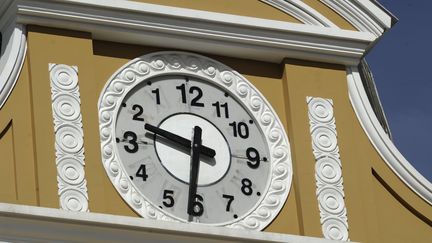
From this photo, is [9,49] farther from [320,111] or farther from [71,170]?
[320,111]

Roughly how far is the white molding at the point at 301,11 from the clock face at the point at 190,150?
93 centimetres

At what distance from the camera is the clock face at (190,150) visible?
23.8 m

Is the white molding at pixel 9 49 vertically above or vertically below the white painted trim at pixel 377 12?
below

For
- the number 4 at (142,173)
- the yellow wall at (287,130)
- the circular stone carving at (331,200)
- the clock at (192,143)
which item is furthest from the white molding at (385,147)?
the number 4 at (142,173)

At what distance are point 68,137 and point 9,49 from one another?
0.85m

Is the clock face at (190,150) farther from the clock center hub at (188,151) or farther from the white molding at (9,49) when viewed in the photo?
the white molding at (9,49)

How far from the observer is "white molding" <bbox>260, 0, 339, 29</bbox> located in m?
24.9

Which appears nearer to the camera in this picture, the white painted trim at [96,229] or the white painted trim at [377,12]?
the white painted trim at [96,229]

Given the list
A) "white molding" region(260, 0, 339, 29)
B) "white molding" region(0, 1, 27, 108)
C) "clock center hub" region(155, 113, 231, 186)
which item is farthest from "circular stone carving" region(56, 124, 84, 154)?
"white molding" region(260, 0, 339, 29)

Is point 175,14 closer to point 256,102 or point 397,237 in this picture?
point 256,102

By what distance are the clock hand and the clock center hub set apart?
0.15ft

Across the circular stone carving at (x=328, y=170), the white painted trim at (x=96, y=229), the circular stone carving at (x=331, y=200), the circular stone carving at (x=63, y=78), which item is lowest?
the white painted trim at (x=96, y=229)

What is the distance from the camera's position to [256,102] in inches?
969

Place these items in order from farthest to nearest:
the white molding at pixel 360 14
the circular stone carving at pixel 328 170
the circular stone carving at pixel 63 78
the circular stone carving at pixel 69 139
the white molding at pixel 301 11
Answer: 1. the white molding at pixel 360 14
2. the white molding at pixel 301 11
3. the circular stone carving at pixel 328 170
4. the circular stone carving at pixel 63 78
5. the circular stone carving at pixel 69 139
